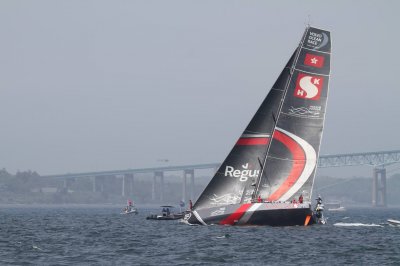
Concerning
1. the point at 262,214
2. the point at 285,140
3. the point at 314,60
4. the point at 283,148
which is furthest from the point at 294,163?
the point at 314,60

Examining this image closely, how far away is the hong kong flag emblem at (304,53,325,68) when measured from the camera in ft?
163

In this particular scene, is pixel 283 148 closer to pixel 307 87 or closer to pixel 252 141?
pixel 252 141

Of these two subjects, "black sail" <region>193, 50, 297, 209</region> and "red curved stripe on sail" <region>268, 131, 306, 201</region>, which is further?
"black sail" <region>193, 50, 297, 209</region>

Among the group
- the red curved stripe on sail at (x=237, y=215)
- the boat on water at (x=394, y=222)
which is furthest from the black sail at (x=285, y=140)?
the boat on water at (x=394, y=222)

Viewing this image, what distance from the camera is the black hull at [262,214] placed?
48000 mm

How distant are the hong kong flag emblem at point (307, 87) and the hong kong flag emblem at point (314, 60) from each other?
0.65 metres

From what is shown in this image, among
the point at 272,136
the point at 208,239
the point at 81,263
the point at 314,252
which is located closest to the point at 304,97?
the point at 272,136

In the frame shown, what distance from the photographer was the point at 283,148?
4950 centimetres

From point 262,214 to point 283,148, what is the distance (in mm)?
3918

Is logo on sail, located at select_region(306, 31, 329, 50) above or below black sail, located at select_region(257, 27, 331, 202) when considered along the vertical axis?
above

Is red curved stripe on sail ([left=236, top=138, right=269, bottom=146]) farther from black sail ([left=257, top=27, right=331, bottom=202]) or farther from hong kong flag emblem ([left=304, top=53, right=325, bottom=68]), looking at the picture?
hong kong flag emblem ([left=304, top=53, right=325, bottom=68])

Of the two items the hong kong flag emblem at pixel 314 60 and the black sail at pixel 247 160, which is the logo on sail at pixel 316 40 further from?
the black sail at pixel 247 160

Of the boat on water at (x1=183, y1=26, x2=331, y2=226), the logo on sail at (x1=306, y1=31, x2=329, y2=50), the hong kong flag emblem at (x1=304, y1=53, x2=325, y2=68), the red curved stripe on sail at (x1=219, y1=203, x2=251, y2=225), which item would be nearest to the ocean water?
the red curved stripe on sail at (x1=219, y1=203, x2=251, y2=225)

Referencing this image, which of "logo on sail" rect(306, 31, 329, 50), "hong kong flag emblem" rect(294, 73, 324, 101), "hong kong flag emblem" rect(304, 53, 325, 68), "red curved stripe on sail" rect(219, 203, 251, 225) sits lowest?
"red curved stripe on sail" rect(219, 203, 251, 225)
